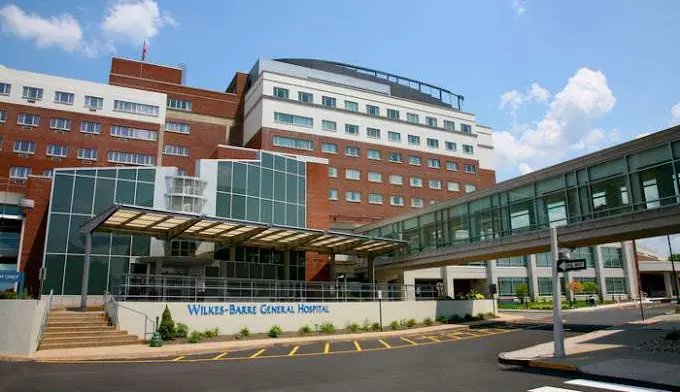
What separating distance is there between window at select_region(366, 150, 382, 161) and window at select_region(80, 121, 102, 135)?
29639 mm

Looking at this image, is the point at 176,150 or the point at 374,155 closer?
the point at 176,150

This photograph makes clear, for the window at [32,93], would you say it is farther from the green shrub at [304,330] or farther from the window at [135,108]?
the green shrub at [304,330]

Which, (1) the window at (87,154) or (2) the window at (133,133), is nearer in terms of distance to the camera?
(1) the window at (87,154)

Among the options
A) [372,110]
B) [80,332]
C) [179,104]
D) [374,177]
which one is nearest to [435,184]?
[374,177]

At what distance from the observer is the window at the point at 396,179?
207 ft

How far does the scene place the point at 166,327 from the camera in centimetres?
2264

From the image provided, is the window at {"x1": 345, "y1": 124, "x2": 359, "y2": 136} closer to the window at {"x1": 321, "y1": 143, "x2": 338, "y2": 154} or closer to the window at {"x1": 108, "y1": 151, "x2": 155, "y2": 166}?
the window at {"x1": 321, "y1": 143, "x2": 338, "y2": 154}

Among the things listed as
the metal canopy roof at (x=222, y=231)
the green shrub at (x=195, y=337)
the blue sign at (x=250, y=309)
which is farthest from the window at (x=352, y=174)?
the green shrub at (x=195, y=337)

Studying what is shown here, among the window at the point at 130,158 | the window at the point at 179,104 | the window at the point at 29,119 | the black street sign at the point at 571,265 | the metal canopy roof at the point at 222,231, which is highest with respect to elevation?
the window at the point at 179,104

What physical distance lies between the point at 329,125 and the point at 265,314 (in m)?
37.2

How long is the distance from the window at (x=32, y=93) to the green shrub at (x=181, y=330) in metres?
37.8

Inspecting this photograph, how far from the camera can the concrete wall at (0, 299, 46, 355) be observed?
59.4 feet

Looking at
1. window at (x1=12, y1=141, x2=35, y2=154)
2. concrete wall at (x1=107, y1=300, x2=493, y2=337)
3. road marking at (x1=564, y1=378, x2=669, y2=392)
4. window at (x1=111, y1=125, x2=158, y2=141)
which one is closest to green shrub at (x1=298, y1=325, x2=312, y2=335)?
concrete wall at (x1=107, y1=300, x2=493, y2=337)

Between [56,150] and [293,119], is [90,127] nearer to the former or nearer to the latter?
[56,150]
